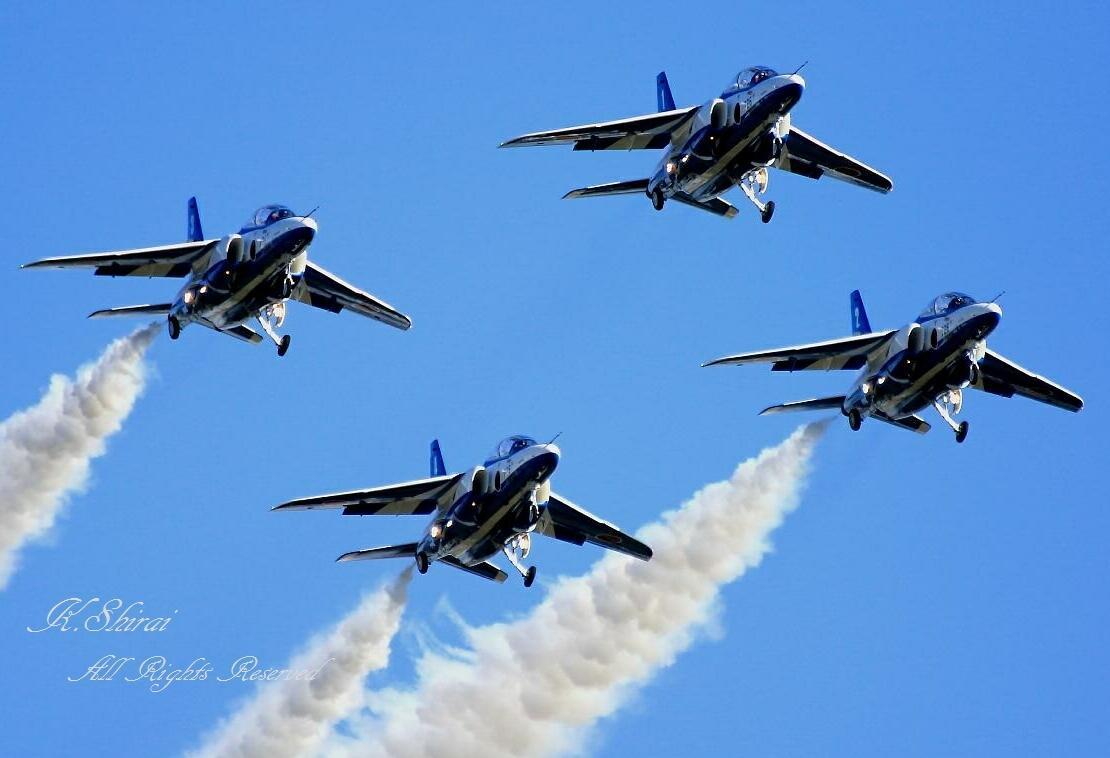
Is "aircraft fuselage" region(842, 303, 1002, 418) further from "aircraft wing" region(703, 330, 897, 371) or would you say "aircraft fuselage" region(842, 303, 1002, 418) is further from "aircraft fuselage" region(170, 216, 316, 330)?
"aircraft fuselage" region(170, 216, 316, 330)

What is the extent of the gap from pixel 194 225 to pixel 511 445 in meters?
14.4

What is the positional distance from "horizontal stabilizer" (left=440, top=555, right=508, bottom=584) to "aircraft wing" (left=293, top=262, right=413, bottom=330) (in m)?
9.13

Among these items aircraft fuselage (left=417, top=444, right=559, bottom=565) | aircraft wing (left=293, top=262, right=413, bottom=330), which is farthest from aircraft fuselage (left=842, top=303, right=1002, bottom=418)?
aircraft wing (left=293, top=262, right=413, bottom=330)

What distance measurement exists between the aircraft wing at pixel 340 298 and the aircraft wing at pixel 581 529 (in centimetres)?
807

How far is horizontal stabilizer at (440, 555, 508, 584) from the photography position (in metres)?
69.4

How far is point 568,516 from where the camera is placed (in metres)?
72.7

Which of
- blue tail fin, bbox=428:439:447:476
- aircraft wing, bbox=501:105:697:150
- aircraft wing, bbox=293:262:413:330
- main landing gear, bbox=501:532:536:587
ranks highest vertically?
aircraft wing, bbox=501:105:697:150

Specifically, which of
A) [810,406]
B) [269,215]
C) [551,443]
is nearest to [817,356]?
[810,406]

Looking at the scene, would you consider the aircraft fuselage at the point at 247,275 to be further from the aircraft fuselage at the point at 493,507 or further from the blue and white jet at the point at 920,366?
the blue and white jet at the point at 920,366

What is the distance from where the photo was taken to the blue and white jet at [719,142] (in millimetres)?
69250

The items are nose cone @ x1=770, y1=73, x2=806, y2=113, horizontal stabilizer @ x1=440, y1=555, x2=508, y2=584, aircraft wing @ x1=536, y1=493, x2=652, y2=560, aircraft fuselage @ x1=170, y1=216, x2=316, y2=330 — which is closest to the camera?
aircraft fuselage @ x1=170, y1=216, x2=316, y2=330

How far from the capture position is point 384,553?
6950cm

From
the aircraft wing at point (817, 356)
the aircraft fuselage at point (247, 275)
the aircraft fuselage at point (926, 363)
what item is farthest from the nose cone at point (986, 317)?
the aircraft fuselage at point (247, 275)

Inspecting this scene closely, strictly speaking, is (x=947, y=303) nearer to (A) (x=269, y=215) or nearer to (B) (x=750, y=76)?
(B) (x=750, y=76)
